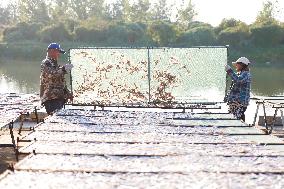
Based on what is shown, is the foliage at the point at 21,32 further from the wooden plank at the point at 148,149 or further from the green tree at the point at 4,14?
the wooden plank at the point at 148,149

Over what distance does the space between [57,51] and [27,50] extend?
3701 centimetres

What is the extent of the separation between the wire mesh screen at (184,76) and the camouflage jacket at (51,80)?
261 centimetres

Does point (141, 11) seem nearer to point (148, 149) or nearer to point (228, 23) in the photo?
point (228, 23)

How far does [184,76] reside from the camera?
10.1 metres

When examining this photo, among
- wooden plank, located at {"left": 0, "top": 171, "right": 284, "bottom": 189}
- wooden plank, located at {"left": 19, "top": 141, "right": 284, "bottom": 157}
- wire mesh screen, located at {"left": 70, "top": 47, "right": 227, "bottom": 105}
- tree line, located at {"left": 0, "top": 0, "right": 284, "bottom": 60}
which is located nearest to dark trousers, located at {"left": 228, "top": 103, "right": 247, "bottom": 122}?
wire mesh screen, located at {"left": 70, "top": 47, "right": 227, "bottom": 105}

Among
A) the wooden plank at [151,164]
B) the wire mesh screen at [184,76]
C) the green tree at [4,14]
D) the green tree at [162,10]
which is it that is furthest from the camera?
the green tree at [4,14]

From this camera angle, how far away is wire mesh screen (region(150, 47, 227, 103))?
9.85 meters

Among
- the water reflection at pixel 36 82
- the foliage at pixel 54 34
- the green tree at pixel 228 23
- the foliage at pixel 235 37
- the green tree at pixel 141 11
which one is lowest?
the water reflection at pixel 36 82

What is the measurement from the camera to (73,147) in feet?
16.5

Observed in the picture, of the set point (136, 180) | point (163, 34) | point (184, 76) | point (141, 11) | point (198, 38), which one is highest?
point (141, 11)

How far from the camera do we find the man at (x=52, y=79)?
802 cm

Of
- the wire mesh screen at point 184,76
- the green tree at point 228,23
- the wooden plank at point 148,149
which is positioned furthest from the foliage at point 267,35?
the wooden plank at point 148,149

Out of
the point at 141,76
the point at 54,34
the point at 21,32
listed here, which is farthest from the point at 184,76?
the point at 21,32

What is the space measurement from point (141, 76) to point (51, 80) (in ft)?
8.58
